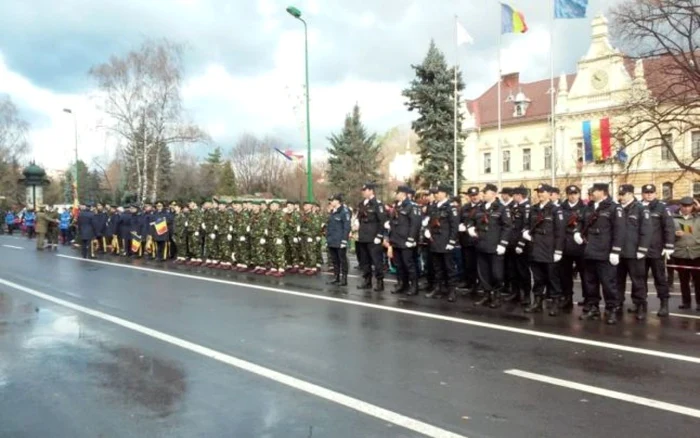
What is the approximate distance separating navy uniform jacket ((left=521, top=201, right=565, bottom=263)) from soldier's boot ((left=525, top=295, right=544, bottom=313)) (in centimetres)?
66

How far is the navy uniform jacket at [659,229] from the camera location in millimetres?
10102

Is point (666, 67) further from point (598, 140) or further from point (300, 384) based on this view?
point (300, 384)

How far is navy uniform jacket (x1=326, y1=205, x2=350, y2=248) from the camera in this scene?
551 inches

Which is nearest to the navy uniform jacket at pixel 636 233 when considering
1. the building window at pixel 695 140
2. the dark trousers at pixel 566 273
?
the dark trousers at pixel 566 273

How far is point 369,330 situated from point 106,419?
4185 mm

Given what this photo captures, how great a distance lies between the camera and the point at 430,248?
12031 millimetres

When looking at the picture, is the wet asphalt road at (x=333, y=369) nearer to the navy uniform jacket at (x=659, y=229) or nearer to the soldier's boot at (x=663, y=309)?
the soldier's boot at (x=663, y=309)

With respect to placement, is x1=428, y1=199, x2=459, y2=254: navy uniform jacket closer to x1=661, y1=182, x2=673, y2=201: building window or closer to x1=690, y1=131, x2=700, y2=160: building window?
x1=690, y1=131, x2=700, y2=160: building window

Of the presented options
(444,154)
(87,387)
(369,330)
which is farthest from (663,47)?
(87,387)

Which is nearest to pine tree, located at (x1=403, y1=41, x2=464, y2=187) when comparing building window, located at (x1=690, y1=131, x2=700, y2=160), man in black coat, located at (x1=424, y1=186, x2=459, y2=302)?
building window, located at (x1=690, y1=131, x2=700, y2=160)

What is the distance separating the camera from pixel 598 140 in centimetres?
3400

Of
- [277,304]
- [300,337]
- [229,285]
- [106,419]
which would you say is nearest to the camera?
[106,419]

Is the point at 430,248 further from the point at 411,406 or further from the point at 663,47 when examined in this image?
the point at 663,47

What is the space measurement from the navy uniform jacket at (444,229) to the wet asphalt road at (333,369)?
1.09 meters
